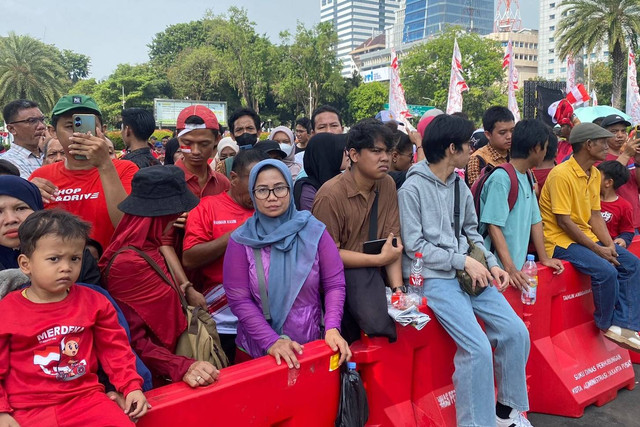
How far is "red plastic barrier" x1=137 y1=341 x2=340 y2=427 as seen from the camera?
2.08 metres

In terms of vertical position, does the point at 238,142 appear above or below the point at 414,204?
above

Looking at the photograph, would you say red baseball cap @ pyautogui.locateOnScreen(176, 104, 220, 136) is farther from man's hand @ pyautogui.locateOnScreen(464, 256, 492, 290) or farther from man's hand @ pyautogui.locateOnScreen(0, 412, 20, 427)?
man's hand @ pyautogui.locateOnScreen(0, 412, 20, 427)

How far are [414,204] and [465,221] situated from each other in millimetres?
502

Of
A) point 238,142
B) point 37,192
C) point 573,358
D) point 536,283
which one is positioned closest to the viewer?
point 37,192

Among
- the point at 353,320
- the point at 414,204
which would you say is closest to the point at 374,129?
the point at 414,204

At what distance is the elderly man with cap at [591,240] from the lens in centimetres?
412

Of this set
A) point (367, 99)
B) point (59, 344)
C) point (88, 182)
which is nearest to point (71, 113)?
point (88, 182)

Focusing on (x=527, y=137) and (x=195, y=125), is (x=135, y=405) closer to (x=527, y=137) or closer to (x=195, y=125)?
(x=195, y=125)

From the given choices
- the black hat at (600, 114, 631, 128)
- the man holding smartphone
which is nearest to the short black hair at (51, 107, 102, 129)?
the man holding smartphone

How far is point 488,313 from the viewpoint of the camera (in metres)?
3.20

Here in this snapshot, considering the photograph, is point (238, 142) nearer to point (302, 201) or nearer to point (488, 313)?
point (302, 201)

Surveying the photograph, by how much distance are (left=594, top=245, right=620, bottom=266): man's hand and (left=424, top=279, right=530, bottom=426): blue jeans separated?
1.58m

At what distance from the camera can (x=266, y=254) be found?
266 centimetres

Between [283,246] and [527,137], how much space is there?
7.59 ft
